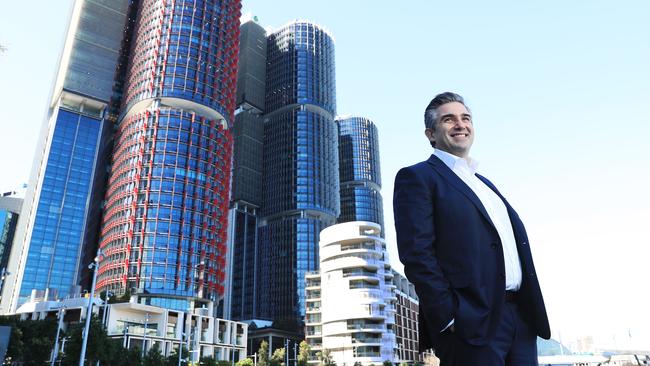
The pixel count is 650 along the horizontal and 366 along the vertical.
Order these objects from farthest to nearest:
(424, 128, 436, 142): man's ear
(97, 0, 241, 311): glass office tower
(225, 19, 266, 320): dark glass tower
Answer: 1. (225, 19, 266, 320): dark glass tower
2. (97, 0, 241, 311): glass office tower
3. (424, 128, 436, 142): man's ear

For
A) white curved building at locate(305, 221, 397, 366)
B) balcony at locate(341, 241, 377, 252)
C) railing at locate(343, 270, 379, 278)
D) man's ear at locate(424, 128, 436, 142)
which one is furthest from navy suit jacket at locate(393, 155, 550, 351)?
balcony at locate(341, 241, 377, 252)

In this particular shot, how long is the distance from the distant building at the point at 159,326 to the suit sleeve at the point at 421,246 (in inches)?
2651

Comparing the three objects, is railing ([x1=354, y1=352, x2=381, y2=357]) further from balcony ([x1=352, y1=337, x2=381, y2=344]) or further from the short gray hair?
the short gray hair

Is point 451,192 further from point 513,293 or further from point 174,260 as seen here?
point 174,260

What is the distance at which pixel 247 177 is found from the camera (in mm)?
153500

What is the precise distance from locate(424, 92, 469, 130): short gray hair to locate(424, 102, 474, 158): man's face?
4 cm

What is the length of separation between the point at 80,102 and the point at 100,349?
101971mm

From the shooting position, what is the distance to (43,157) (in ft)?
401

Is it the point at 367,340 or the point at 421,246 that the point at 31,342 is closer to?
the point at 421,246

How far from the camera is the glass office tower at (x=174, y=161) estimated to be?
307 feet

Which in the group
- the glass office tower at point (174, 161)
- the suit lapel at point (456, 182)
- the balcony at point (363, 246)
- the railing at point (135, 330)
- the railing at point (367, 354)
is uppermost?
the glass office tower at point (174, 161)

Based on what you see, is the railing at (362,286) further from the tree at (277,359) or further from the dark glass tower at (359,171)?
the dark glass tower at (359,171)

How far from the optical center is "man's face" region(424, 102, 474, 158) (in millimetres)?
4848

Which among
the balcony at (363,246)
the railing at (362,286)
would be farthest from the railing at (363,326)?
the balcony at (363,246)
